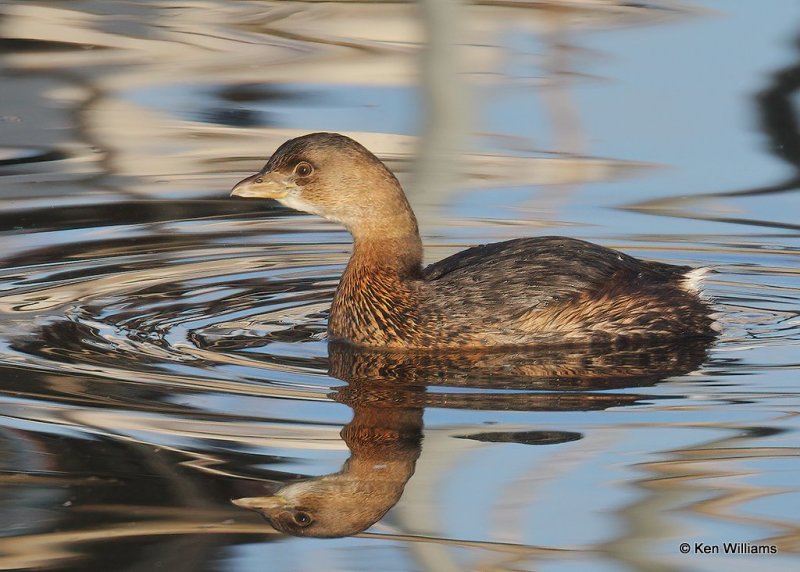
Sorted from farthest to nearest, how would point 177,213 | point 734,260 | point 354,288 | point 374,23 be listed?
point 374,23 < point 177,213 < point 734,260 < point 354,288

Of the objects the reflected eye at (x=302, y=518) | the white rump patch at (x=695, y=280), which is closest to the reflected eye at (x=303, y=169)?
the white rump patch at (x=695, y=280)

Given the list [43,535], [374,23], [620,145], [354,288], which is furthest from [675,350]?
[374,23]

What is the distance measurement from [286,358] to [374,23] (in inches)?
346

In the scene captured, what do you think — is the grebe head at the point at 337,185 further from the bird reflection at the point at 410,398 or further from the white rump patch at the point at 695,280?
the white rump patch at the point at 695,280

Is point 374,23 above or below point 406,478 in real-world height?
above

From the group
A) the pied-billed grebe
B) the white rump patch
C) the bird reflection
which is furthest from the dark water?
the white rump patch

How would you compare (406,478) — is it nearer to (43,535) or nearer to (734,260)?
(43,535)

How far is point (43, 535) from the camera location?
225 inches

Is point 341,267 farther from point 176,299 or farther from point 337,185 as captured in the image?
point 337,185

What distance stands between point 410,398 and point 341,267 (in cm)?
292


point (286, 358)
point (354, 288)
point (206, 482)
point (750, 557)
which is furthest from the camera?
point (354, 288)

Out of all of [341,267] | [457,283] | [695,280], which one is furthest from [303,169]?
[695,280]

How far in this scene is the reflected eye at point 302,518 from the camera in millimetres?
5832

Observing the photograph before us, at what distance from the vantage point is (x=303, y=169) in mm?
8695
